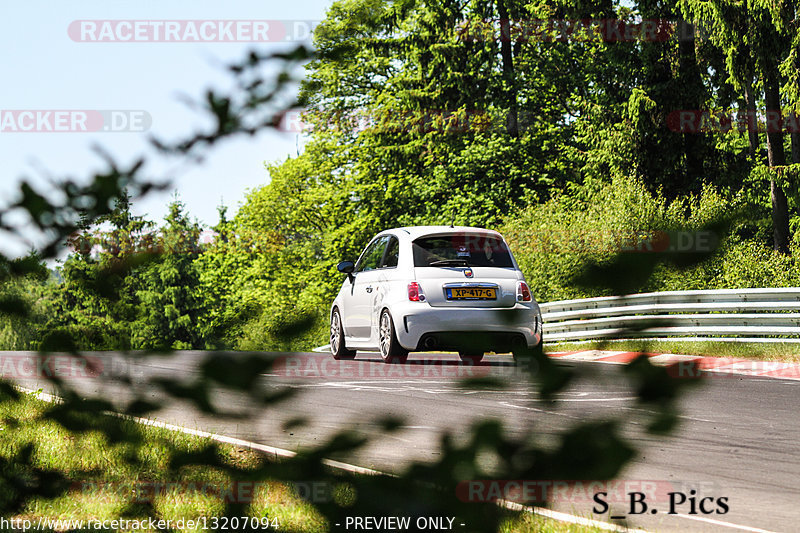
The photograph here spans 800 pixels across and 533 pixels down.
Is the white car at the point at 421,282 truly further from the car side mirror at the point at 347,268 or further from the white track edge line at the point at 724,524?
the white track edge line at the point at 724,524

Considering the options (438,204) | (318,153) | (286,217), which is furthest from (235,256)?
(438,204)

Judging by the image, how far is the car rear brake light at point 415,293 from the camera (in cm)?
1129

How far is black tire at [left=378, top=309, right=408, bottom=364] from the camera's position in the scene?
38.5 feet

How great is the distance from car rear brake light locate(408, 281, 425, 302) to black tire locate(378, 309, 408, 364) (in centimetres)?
50

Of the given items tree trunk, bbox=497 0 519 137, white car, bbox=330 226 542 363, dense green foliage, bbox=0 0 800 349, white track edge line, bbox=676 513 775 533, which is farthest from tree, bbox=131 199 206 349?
tree trunk, bbox=497 0 519 137

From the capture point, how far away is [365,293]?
41.8 ft

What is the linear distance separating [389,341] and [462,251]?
56.7 inches

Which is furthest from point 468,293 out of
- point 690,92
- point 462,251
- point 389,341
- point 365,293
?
point 690,92

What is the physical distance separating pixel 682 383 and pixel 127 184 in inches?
46.4

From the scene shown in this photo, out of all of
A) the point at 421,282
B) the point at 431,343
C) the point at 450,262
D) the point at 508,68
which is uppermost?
the point at 508,68

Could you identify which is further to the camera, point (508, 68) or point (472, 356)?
point (508, 68)

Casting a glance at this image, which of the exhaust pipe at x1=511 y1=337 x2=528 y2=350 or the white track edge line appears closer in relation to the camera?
the exhaust pipe at x1=511 y1=337 x2=528 y2=350

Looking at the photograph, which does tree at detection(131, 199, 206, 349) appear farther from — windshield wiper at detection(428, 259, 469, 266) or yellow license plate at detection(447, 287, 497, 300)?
windshield wiper at detection(428, 259, 469, 266)

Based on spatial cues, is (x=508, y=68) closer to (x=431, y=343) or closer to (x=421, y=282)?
(x=421, y=282)
